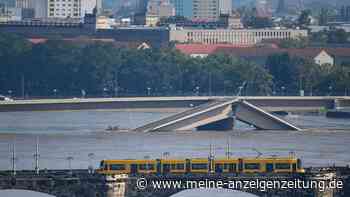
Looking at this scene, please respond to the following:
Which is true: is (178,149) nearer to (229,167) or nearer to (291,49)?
(229,167)

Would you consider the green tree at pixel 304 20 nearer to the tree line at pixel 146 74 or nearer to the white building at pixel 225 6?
the white building at pixel 225 6

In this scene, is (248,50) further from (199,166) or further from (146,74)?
(199,166)

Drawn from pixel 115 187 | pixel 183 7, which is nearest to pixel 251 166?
pixel 115 187

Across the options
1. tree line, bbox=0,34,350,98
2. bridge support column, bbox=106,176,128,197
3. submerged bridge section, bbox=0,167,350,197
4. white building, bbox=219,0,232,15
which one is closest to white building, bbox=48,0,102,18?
white building, bbox=219,0,232,15

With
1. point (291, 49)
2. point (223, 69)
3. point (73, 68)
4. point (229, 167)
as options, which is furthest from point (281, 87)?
point (229, 167)

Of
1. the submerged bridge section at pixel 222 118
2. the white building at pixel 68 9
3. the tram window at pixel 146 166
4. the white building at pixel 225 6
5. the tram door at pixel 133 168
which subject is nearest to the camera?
the tram door at pixel 133 168

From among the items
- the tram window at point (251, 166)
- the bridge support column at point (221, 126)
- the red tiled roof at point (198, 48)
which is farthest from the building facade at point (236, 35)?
the tram window at point (251, 166)
